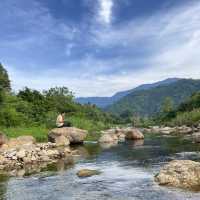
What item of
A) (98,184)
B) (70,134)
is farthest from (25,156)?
(70,134)

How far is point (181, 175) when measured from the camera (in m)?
21.4

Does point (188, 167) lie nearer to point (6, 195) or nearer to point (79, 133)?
point (6, 195)

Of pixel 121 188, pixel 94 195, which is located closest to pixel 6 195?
pixel 94 195

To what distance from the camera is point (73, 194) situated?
66.2 feet

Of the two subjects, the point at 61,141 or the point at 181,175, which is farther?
the point at 61,141

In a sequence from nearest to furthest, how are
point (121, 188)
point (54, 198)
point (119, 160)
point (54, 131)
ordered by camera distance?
point (54, 198) < point (121, 188) < point (119, 160) < point (54, 131)

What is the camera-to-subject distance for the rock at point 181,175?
2086cm

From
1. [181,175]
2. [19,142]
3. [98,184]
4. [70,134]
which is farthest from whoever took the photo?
[70,134]

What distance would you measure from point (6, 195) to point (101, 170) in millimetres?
9006

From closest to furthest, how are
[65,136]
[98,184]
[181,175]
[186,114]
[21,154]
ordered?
[181,175], [98,184], [21,154], [65,136], [186,114]

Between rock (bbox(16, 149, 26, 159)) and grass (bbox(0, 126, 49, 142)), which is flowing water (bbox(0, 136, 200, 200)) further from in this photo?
grass (bbox(0, 126, 49, 142))

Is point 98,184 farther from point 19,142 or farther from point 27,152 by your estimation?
point 19,142

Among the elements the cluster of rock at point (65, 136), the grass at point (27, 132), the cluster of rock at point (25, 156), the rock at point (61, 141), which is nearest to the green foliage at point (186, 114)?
the cluster of rock at point (65, 136)

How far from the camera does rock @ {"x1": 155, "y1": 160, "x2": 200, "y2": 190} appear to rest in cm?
2086
